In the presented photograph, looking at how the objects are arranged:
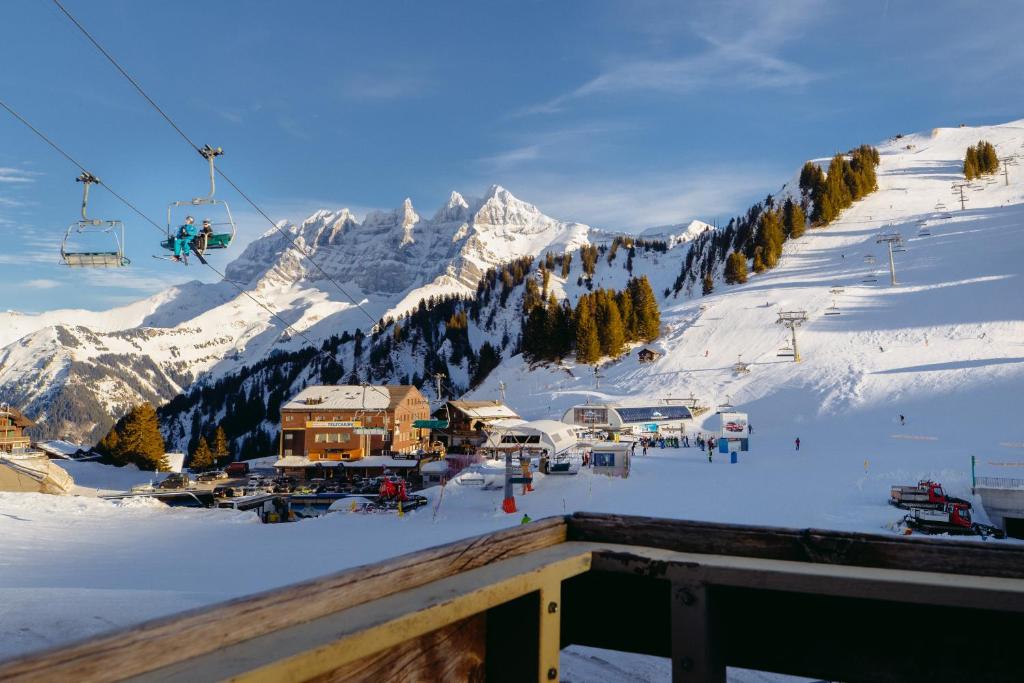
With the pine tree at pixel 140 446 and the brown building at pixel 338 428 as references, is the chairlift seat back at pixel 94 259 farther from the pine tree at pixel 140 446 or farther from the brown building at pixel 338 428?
the pine tree at pixel 140 446

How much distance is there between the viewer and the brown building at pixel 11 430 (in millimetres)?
79562

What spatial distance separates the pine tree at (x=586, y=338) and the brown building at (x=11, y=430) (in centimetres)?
6906

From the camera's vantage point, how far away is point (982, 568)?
8.45 ft

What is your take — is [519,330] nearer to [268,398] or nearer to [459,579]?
[268,398]

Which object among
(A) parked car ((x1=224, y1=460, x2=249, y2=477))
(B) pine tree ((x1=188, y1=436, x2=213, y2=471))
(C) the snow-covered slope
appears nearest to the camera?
(C) the snow-covered slope

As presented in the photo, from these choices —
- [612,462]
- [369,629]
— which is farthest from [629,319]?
[369,629]

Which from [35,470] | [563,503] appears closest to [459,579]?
[563,503]

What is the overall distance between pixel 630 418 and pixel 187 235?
4350cm

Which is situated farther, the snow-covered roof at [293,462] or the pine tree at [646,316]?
the pine tree at [646,316]

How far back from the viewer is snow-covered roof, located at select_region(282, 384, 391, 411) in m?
78.0

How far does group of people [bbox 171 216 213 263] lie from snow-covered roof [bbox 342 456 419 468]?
5229 centimetres

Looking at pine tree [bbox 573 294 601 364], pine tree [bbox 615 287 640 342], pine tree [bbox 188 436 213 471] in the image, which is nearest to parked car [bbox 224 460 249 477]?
pine tree [bbox 188 436 213 471]

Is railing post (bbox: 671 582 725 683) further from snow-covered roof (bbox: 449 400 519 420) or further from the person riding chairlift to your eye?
snow-covered roof (bbox: 449 400 519 420)

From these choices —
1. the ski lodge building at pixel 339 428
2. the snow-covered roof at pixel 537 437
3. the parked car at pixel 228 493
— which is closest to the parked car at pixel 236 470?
the ski lodge building at pixel 339 428
